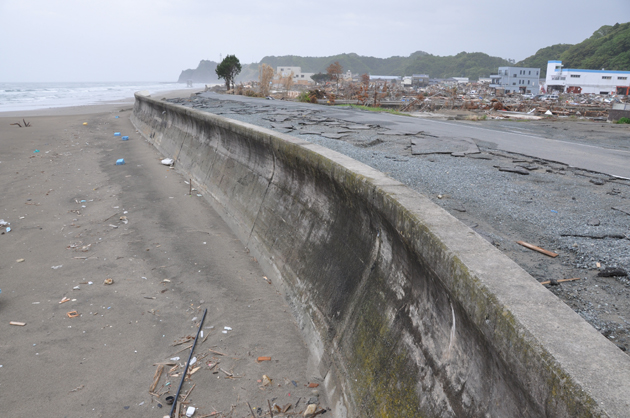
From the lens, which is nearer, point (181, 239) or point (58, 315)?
point (58, 315)

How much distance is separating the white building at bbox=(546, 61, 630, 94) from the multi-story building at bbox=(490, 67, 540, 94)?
4342 millimetres

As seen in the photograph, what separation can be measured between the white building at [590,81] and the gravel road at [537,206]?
8104 centimetres

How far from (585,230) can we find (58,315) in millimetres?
5152

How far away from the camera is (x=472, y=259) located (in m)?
1.99

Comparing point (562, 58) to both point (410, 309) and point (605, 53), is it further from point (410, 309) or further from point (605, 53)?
point (410, 309)

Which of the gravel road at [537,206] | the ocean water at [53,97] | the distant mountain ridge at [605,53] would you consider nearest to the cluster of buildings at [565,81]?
the distant mountain ridge at [605,53]

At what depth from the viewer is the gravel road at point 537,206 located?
8.81 ft

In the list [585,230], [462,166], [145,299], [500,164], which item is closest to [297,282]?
[145,299]

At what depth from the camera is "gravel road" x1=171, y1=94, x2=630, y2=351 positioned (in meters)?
2.69

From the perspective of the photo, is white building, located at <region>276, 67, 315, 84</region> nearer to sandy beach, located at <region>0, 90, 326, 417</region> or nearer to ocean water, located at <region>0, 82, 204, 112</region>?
ocean water, located at <region>0, 82, 204, 112</region>

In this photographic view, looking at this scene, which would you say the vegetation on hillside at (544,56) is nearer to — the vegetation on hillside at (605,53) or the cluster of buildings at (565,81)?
the vegetation on hillside at (605,53)

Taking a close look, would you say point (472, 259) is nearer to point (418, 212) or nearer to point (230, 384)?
point (418, 212)

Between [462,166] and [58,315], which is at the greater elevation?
[462,166]

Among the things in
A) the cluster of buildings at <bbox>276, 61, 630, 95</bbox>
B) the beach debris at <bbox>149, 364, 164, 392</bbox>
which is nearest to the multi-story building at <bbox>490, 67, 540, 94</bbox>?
the cluster of buildings at <bbox>276, 61, 630, 95</bbox>
